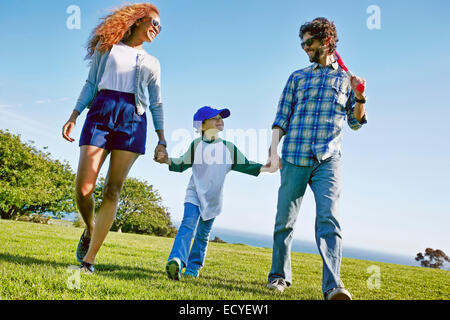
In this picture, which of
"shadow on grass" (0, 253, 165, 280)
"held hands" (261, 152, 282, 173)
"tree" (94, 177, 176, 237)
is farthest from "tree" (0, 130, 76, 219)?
"held hands" (261, 152, 282, 173)

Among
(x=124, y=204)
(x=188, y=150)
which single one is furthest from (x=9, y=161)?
(x=188, y=150)

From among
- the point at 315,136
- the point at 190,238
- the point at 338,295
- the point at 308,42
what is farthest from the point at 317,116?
the point at 190,238

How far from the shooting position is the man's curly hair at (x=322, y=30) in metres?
3.46

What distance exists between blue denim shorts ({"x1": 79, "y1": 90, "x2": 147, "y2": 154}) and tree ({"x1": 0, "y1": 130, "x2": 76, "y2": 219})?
24201mm

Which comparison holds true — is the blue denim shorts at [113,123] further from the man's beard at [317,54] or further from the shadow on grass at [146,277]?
the man's beard at [317,54]

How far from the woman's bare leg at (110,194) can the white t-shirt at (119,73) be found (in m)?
0.61

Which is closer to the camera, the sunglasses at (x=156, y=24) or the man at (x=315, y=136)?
the man at (x=315, y=136)

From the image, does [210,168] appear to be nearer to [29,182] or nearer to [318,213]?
[318,213]

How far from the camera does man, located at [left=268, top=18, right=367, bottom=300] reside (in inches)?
124

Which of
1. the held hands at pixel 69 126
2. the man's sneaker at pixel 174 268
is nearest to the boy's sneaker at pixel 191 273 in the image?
the man's sneaker at pixel 174 268

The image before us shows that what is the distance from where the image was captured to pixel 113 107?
130 inches

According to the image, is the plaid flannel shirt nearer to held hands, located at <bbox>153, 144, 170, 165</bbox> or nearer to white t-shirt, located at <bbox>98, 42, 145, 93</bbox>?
held hands, located at <bbox>153, 144, 170, 165</bbox>

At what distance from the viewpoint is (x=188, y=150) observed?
163 inches
